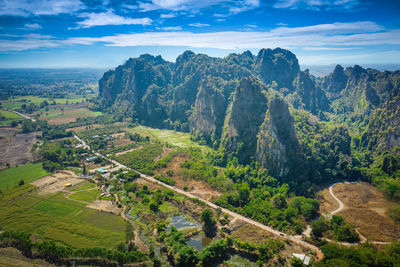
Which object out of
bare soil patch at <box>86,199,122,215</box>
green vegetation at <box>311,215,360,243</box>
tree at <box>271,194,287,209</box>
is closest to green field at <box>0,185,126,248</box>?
bare soil patch at <box>86,199,122,215</box>

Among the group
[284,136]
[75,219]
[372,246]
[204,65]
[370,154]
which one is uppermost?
[204,65]

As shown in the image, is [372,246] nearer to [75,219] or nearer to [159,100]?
[75,219]

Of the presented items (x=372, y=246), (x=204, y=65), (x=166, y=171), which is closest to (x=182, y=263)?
(x=372, y=246)

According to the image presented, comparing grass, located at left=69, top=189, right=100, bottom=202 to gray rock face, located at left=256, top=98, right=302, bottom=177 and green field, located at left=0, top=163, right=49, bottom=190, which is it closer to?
green field, located at left=0, top=163, right=49, bottom=190

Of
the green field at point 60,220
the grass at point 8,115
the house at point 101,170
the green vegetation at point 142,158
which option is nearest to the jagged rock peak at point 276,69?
the green vegetation at point 142,158

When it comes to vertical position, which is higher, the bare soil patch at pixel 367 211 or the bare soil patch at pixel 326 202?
the bare soil patch at pixel 367 211

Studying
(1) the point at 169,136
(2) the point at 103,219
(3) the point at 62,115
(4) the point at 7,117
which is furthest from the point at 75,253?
(4) the point at 7,117

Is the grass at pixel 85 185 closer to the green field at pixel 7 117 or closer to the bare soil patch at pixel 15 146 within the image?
the bare soil patch at pixel 15 146
